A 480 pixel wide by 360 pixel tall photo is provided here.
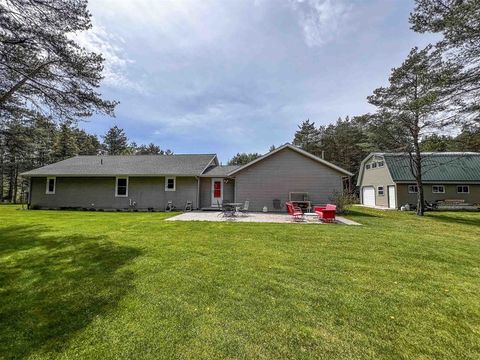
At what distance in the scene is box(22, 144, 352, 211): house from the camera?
54.4 ft

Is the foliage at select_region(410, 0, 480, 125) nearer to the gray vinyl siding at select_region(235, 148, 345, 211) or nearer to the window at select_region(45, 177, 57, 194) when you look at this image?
the gray vinyl siding at select_region(235, 148, 345, 211)

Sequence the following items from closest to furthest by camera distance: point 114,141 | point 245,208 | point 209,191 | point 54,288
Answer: point 54,288
point 245,208
point 209,191
point 114,141

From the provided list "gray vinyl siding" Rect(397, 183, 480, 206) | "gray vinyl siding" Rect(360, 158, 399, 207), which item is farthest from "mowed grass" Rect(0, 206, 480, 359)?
"gray vinyl siding" Rect(360, 158, 399, 207)

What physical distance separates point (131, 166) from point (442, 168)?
92.4 ft

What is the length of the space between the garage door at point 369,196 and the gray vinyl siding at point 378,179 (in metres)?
0.46

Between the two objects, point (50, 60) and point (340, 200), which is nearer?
point (50, 60)

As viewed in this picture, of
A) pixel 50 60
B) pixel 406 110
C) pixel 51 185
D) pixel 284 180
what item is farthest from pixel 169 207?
pixel 406 110

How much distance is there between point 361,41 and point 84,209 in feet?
65.7

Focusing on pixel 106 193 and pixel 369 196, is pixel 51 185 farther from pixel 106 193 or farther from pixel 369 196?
pixel 369 196

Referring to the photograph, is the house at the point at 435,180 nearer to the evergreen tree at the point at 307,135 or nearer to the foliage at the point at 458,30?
the foliage at the point at 458,30

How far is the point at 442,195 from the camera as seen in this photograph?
896 inches

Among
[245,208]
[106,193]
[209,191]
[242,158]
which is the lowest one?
[245,208]

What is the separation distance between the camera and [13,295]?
4074 mm

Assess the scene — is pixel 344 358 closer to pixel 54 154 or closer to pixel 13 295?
pixel 13 295
